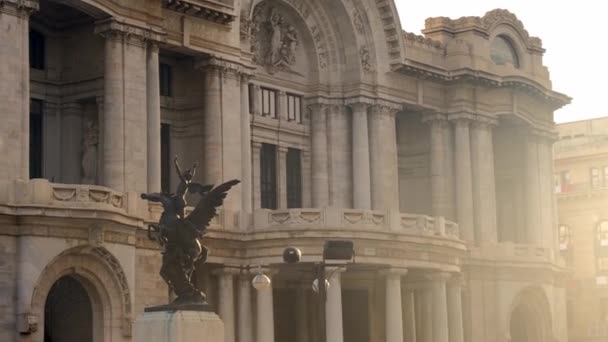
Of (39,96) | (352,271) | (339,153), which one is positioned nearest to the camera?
(39,96)

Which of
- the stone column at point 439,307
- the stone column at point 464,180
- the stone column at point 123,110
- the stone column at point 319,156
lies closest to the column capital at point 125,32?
the stone column at point 123,110

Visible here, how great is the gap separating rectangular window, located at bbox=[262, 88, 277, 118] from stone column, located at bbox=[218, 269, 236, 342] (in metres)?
10.2

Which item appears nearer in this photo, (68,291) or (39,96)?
(68,291)

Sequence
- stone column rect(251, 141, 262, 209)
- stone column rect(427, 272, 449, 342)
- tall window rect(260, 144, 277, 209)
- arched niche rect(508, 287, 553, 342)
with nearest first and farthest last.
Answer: stone column rect(427, 272, 449, 342), stone column rect(251, 141, 262, 209), tall window rect(260, 144, 277, 209), arched niche rect(508, 287, 553, 342)

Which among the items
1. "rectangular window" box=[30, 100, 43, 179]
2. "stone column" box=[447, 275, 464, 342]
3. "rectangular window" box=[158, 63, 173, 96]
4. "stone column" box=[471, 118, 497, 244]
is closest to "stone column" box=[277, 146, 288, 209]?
"rectangular window" box=[158, 63, 173, 96]

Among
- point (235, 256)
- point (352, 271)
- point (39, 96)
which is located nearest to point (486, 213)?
point (352, 271)

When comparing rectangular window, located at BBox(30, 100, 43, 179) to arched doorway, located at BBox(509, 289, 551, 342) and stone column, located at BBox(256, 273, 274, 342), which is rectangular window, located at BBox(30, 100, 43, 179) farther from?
arched doorway, located at BBox(509, 289, 551, 342)

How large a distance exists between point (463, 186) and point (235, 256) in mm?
17685

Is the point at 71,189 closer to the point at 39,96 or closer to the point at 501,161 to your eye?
the point at 39,96

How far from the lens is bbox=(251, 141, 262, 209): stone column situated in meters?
67.6

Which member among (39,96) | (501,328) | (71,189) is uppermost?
(39,96)

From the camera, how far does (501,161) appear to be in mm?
82000

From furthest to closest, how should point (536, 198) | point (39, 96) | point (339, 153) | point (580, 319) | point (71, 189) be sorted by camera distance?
point (580, 319), point (536, 198), point (339, 153), point (39, 96), point (71, 189)

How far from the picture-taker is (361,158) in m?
70.8
